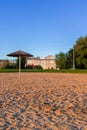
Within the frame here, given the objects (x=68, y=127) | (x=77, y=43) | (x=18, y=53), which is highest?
(x=77, y=43)

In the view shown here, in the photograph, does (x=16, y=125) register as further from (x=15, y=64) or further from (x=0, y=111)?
(x=15, y=64)

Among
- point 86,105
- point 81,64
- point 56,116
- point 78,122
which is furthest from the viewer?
point 81,64

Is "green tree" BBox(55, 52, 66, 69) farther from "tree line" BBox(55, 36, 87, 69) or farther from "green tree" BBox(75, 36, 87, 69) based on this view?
"green tree" BBox(75, 36, 87, 69)

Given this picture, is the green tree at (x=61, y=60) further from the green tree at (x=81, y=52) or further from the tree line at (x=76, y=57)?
the green tree at (x=81, y=52)

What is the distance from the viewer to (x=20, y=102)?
31.6 ft

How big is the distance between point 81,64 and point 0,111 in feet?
193

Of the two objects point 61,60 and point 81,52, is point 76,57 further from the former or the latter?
point 61,60

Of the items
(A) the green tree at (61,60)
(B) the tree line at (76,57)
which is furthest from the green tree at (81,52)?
(A) the green tree at (61,60)

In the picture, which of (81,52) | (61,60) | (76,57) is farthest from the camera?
(61,60)

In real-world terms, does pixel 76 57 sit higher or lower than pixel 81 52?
lower

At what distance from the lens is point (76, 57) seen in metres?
67.9

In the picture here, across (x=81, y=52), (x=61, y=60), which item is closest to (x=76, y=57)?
(x=81, y=52)

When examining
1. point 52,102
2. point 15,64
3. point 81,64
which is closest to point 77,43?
point 81,64

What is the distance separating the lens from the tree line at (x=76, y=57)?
6462cm
